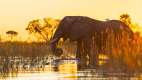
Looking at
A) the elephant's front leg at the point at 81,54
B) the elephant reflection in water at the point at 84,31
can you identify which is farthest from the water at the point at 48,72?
the elephant reflection in water at the point at 84,31

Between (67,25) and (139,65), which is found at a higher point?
(67,25)

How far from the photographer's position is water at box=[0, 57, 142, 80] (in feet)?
31.7

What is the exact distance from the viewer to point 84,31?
16719 millimetres

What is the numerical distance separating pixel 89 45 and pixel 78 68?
278 centimetres

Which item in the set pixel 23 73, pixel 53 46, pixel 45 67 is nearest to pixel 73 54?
pixel 53 46

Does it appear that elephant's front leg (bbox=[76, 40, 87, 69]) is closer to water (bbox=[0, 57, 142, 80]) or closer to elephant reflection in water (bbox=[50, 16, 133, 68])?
elephant reflection in water (bbox=[50, 16, 133, 68])

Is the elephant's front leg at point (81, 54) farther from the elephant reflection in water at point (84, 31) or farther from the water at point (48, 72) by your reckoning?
the water at point (48, 72)

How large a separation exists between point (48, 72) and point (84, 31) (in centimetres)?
511

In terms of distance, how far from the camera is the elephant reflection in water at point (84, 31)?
15.1 meters

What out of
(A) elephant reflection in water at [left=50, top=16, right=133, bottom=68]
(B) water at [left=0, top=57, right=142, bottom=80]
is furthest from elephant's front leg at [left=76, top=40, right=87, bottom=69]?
(B) water at [left=0, top=57, right=142, bottom=80]

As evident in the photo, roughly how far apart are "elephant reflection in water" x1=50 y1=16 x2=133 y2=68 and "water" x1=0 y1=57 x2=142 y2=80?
1.55ft

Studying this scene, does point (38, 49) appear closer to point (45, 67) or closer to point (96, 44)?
point (96, 44)

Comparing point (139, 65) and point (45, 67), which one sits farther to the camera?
point (45, 67)

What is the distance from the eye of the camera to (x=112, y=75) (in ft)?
31.7
